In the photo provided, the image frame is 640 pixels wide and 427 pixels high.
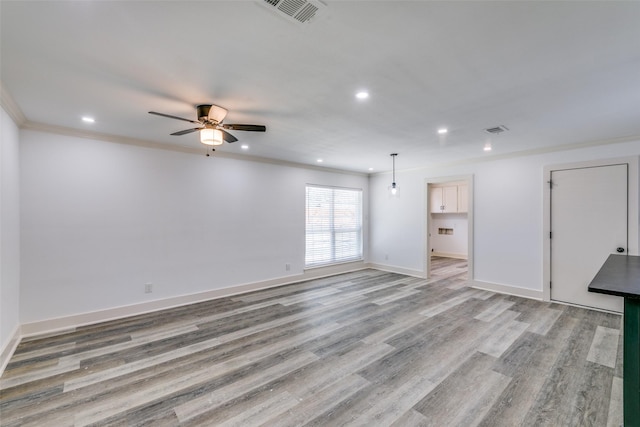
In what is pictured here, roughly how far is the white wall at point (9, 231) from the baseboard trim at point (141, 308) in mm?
249

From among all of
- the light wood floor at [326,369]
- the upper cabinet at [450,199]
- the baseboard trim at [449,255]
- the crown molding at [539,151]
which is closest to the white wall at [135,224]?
the light wood floor at [326,369]

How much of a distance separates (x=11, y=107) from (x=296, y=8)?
10.4 ft

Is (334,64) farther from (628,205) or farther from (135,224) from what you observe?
(628,205)

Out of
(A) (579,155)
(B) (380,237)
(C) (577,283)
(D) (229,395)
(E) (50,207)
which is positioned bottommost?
(D) (229,395)

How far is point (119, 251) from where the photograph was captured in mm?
3902

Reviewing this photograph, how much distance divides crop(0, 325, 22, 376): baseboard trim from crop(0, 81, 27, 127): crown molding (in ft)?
7.57

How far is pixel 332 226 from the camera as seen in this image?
660 centimetres

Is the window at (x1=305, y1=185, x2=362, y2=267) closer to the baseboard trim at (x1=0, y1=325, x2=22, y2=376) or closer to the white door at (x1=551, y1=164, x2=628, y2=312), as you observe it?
the white door at (x1=551, y1=164, x2=628, y2=312)

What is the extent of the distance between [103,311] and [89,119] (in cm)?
247

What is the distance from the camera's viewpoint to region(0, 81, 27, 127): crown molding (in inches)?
98.3

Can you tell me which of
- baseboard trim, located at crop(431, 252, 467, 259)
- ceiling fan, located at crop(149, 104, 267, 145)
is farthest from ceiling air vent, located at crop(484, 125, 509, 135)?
baseboard trim, located at crop(431, 252, 467, 259)

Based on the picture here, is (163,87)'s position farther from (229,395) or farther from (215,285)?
(215,285)

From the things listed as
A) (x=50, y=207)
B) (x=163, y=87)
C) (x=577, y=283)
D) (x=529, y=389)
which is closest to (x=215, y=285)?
(x=50, y=207)

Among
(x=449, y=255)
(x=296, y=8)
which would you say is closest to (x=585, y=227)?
(x=296, y=8)
